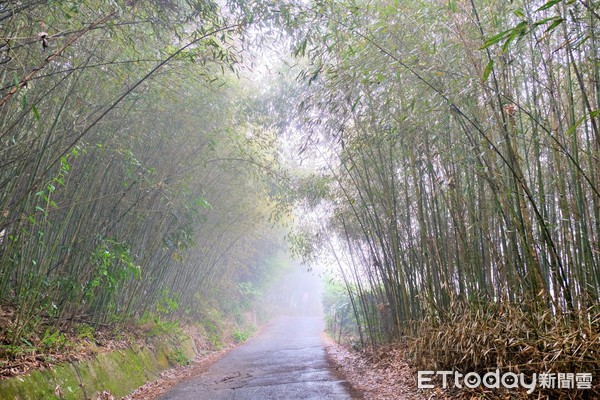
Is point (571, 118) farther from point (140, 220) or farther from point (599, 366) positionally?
point (140, 220)

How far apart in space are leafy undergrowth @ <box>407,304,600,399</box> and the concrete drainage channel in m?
2.88

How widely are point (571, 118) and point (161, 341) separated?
562 cm

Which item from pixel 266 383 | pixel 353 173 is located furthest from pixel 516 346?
pixel 353 173

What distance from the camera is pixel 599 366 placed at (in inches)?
76.9

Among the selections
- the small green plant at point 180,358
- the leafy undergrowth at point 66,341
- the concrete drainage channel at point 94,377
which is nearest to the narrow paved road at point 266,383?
the concrete drainage channel at point 94,377

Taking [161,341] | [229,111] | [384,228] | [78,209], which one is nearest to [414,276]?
[384,228]

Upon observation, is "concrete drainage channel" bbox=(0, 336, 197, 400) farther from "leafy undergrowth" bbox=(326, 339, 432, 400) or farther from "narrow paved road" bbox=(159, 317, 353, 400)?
"leafy undergrowth" bbox=(326, 339, 432, 400)

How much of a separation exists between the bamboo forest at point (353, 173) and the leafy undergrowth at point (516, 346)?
0.01 m

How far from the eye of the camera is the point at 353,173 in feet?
16.7

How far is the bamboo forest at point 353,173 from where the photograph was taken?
2.37 metres

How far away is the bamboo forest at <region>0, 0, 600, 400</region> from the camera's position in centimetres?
237

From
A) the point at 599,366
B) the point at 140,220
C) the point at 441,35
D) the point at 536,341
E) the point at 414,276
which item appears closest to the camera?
the point at 599,366

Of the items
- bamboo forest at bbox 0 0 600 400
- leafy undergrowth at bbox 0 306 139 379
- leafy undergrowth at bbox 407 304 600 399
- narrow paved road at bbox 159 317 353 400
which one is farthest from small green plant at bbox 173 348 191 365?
leafy undergrowth at bbox 407 304 600 399

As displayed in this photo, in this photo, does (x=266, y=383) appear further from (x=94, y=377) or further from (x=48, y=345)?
(x=48, y=345)
